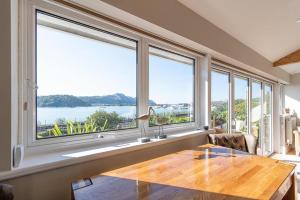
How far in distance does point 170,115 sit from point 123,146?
3.28 ft

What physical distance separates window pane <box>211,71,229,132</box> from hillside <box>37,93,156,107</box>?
168 centimetres

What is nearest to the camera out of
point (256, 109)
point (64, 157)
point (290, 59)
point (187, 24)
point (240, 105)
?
point (64, 157)

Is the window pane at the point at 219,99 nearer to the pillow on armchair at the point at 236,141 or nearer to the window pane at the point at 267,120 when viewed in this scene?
the pillow on armchair at the point at 236,141

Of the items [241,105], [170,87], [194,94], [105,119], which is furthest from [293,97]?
[105,119]

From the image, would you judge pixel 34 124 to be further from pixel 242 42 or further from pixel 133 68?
pixel 242 42

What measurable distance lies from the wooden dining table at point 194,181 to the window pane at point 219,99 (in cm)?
168

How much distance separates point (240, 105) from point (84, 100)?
347 centimetres

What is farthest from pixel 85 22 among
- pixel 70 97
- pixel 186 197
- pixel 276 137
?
pixel 276 137

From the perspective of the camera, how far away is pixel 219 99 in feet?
12.1

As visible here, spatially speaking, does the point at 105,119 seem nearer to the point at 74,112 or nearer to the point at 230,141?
the point at 74,112

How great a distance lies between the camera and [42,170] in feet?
4.27

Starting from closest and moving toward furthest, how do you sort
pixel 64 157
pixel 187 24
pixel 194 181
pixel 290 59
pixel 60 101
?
pixel 194 181 → pixel 64 157 → pixel 60 101 → pixel 187 24 → pixel 290 59

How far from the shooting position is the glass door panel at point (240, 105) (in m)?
4.14

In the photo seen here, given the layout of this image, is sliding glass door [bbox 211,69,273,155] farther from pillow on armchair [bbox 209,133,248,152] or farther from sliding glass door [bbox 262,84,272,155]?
pillow on armchair [bbox 209,133,248,152]
